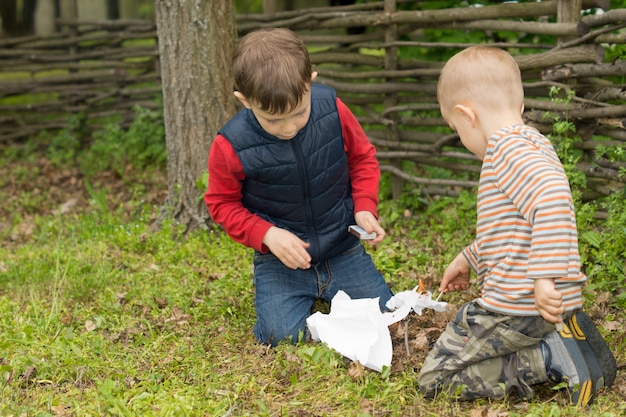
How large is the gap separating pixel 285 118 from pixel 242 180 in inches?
19.9

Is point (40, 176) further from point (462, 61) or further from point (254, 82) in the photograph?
point (462, 61)

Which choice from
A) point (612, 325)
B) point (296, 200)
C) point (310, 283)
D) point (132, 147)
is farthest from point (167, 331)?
point (132, 147)

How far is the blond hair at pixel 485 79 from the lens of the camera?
237 centimetres

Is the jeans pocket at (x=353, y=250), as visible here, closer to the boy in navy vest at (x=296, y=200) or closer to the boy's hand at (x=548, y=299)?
the boy in navy vest at (x=296, y=200)

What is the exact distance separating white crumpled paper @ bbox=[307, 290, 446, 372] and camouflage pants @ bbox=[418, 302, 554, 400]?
0.77ft

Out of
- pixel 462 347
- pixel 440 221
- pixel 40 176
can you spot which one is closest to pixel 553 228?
pixel 462 347

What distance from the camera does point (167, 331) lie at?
3.32 m

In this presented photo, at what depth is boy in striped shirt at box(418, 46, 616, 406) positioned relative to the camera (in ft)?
7.21

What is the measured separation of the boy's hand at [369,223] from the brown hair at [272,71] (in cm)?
68

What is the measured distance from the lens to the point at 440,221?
4797mm

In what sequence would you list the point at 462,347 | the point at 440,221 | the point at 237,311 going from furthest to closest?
1. the point at 440,221
2. the point at 237,311
3. the point at 462,347

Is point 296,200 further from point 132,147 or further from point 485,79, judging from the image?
point 132,147

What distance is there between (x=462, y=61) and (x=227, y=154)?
1150mm

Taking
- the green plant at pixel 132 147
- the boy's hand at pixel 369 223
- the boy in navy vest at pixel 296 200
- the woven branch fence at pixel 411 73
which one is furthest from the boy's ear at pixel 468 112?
the green plant at pixel 132 147
